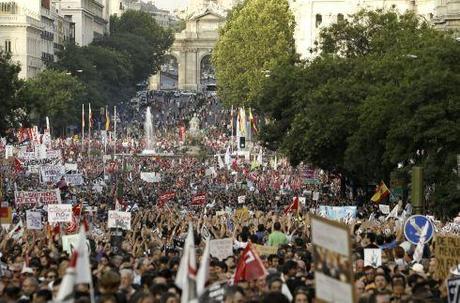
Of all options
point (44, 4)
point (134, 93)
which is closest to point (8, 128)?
point (44, 4)

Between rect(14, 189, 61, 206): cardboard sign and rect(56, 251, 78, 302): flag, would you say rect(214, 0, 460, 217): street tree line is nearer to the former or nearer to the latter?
rect(14, 189, 61, 206): cardboard sign

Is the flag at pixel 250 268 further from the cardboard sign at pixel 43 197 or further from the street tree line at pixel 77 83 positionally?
the street tree line at pixel 77 83

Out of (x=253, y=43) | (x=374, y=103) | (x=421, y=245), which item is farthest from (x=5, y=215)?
(x=253, y=43)

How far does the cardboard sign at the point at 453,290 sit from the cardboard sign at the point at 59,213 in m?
16.7

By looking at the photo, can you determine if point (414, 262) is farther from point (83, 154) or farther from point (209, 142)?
point (209, 142)

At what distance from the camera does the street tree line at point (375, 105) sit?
2135 inches

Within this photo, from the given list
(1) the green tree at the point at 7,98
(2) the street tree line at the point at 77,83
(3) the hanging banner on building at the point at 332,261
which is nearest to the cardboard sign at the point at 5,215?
(3) the hanging banner on building at the point at 332,261

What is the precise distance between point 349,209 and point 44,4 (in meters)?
133

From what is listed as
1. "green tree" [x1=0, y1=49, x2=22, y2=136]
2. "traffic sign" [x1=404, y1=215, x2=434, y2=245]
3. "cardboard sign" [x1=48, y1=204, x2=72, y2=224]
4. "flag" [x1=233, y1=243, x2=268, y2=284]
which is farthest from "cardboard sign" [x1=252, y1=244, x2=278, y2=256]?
"green tree" [x1=0, y1=49, x2=22, y2=136]

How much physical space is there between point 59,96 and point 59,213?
103 metres

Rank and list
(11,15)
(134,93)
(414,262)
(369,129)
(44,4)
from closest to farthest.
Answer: (414,262) < (369,129) < (11,15) < (44,4) < (134,93)

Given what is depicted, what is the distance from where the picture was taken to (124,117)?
6934 inches

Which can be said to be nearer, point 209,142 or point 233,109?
point 209,142

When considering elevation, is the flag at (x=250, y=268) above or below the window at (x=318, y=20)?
below
